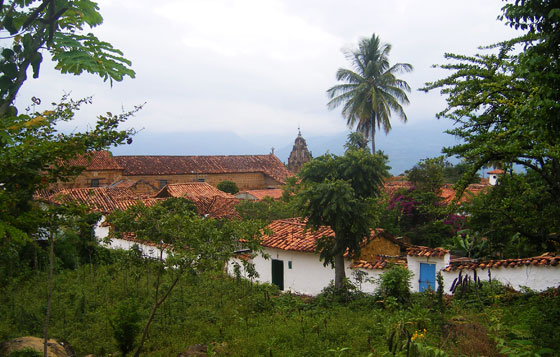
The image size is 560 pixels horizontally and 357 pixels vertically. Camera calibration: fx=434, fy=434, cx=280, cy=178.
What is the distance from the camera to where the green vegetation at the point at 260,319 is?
6871 mm

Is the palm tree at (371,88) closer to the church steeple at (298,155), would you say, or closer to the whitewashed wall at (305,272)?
the whitewashed wall at (305,272)

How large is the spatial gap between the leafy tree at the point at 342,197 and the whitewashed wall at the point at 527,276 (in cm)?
335

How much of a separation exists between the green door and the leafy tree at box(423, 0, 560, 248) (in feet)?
30.2

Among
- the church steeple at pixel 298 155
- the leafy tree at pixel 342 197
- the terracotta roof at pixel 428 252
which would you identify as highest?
the church steeple at pixel 298 155

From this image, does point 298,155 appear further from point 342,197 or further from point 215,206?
point 342,197

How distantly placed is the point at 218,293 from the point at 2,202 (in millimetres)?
8145

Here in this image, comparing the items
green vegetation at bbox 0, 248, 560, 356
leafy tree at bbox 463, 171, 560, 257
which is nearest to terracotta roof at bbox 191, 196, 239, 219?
green vegetation at bbox 0, 248, 560, 356

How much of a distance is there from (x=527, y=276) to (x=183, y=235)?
922 centimetres

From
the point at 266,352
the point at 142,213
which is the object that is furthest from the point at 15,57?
the point at 266,352

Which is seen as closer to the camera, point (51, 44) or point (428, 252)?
point (51, 44)

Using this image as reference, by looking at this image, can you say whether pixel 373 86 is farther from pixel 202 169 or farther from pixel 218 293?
pixel 202 169

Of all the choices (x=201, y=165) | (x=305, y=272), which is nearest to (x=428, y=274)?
Result: (x=305, y=272)

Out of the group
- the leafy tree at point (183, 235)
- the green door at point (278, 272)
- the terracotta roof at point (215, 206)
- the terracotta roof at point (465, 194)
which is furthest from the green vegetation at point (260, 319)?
the terracotta roof at point (215, 206)

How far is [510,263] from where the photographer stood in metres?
11.8
